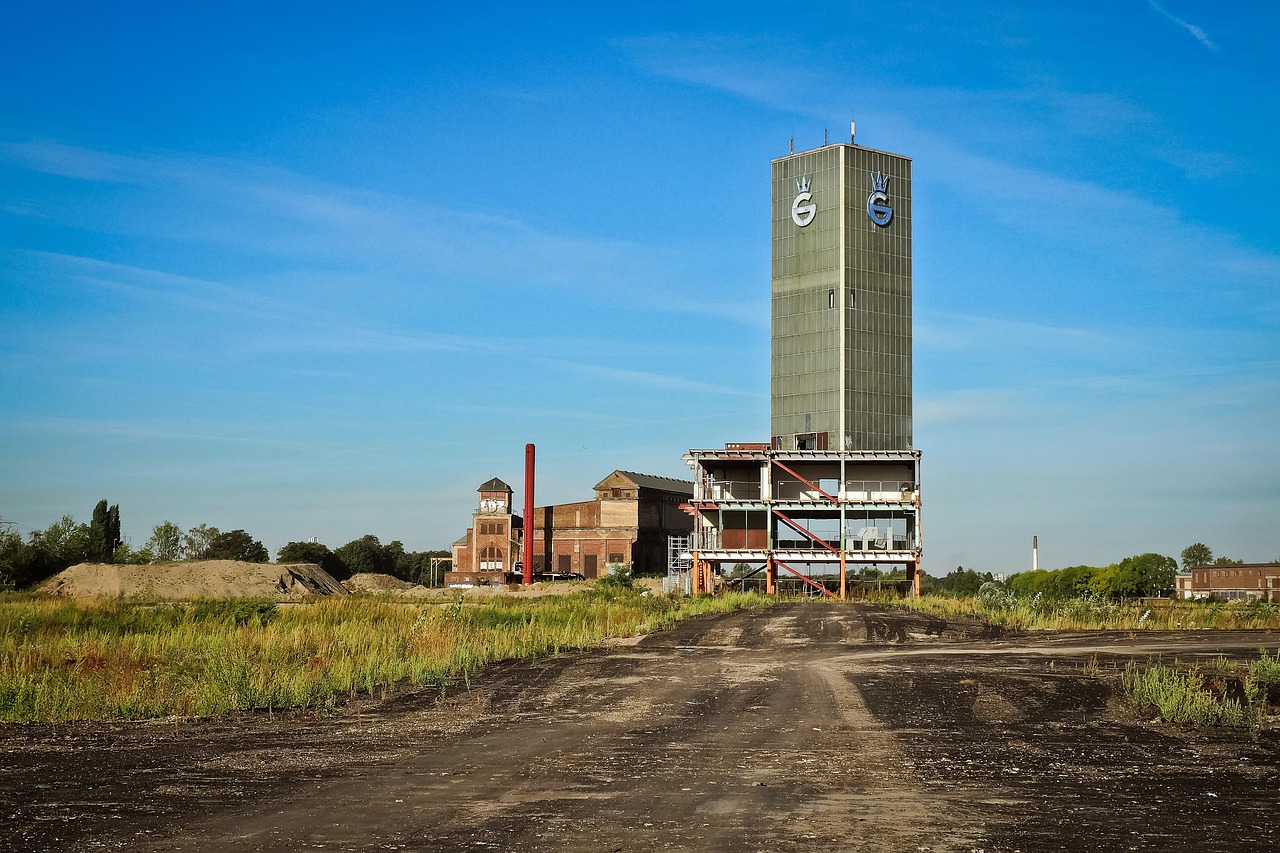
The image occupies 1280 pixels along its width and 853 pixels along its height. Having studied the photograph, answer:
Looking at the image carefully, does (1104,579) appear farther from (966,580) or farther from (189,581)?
(189,581)

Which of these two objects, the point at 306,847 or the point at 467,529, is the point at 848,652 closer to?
the point at 306,847

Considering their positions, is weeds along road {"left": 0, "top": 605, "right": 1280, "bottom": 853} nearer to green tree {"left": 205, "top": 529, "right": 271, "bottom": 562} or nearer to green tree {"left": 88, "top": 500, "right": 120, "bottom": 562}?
green tree {"left": 88, "top": 500, "right": 120, "bottom": 562}

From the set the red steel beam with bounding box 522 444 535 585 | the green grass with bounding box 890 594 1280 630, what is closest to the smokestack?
the red steel beam with bounding box 522 444 535 585

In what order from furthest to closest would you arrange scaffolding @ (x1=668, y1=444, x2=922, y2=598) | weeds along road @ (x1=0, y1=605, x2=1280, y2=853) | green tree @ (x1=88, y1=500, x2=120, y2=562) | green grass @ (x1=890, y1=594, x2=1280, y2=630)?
green tree @ (x1=88, y1=500, x2=120, y2=562) < scaffolding @ (x1=668, y1=444, x2=922, y2=598) < green grass @ (x1=890, y1=594, x2=1280, y2=630) < weeds along road @ (x1=0, y1=605, x2=1280, y2=853)

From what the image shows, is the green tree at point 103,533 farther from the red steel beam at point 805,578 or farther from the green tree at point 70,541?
the red steel beam at point 805,578

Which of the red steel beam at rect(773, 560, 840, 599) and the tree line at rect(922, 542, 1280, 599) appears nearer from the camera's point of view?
the red steel beam at rect(773, 560, 840, 599)

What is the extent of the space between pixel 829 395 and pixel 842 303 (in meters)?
5.90

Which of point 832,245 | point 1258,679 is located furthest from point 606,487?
point 1258,679

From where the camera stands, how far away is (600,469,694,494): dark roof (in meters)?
104

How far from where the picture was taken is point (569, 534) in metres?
102

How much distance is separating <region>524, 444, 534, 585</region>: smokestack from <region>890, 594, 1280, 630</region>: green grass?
54066 millimetres

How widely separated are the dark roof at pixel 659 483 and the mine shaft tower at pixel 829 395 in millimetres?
32695

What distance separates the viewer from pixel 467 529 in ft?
342

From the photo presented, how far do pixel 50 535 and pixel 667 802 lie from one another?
86151 mm
